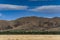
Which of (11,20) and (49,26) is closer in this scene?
(11,20)

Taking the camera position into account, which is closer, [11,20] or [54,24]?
[11,20]

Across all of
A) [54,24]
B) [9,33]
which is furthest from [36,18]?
[9,33]

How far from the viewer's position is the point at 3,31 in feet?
56.7

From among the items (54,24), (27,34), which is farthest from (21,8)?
(54,24)

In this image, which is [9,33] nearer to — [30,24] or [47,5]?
[30,24]

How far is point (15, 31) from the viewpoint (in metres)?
17.6

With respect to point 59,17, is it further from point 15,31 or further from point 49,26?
point 15,31

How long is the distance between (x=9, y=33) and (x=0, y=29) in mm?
1077

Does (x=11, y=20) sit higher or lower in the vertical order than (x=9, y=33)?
higher

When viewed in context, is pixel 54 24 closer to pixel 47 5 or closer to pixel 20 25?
pixel 47 5

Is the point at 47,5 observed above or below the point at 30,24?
above

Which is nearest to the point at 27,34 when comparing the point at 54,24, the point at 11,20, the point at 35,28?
the point at 35,28

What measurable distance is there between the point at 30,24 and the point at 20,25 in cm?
113

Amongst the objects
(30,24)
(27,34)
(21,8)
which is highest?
(21,8)
